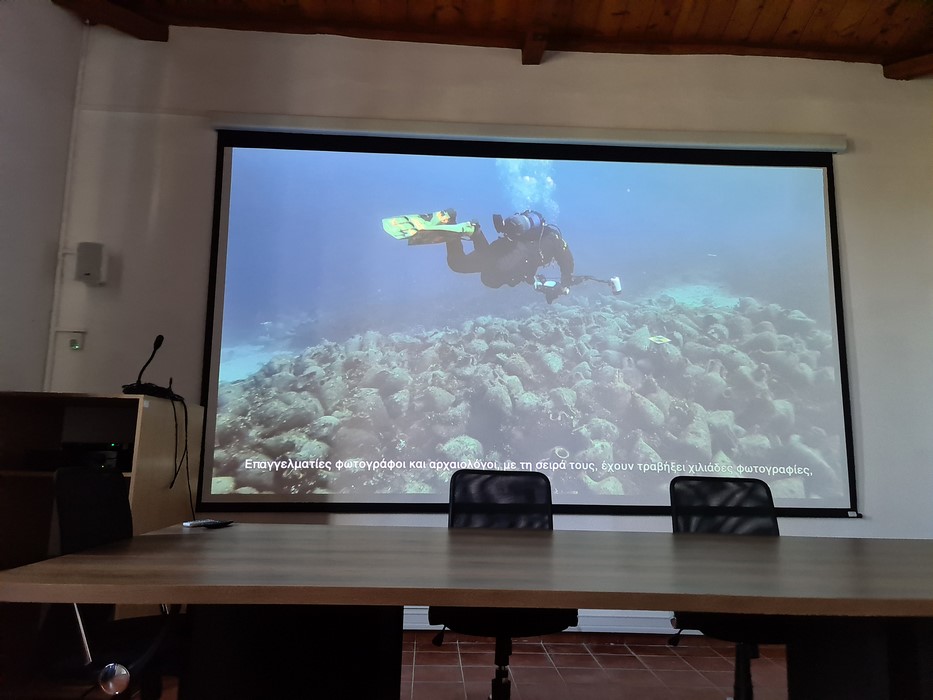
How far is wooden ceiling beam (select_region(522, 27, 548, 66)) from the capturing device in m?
3.71

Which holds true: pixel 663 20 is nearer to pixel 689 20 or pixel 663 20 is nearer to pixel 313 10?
pixel 689 20

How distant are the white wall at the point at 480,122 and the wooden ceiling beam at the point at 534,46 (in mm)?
76

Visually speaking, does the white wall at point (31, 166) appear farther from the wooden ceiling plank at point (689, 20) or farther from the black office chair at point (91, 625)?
the wooden ceiling plank at point (689, 20)

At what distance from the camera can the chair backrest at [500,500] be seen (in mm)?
2439

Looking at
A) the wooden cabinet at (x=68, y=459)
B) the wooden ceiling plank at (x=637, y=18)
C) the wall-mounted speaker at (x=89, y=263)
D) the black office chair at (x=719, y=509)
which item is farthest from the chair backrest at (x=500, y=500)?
the wooden ceiling plank at (x=637, y=18)

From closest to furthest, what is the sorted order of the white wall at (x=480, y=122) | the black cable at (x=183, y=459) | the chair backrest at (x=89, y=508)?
the chair backrest at (x=89, y=508)
the black cable at (x=183, y=459)
the white wall at (x=480, y=122)

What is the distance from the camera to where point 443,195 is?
3793 mm

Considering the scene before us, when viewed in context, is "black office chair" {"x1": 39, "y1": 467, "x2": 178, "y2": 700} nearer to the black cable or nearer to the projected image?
the black cable

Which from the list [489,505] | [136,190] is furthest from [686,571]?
[136,190]

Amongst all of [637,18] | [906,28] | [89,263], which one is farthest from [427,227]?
[906,28]

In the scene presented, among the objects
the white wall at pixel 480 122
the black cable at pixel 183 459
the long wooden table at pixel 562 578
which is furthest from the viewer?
the white wall at pixel 480 122

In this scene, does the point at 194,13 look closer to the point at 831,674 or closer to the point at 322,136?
the point at 322,136

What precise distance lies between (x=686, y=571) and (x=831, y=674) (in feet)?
2.07

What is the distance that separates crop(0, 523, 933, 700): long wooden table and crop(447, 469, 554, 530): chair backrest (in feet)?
1.08
